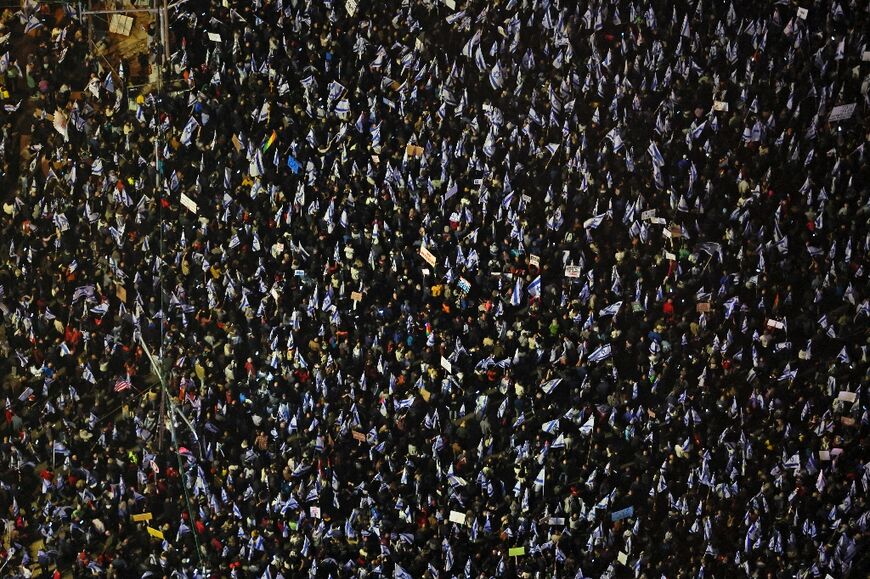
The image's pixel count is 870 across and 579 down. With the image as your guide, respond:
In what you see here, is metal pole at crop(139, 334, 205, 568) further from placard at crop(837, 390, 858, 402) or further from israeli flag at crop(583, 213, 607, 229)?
placard at crop(837, 390, 858, 402)

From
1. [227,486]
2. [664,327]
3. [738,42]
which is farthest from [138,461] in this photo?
[738,42]

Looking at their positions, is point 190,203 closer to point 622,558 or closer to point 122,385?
point 122,385

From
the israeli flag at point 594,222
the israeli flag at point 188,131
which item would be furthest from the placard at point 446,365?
the israeli flag at point 188,131

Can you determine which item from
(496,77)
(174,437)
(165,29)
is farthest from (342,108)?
(174,437)

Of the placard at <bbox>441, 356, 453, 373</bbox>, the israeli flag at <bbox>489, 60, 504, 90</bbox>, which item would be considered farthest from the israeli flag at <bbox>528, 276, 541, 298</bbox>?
the israeli flag at <bbox>489, 60, 504, 90</bbox>

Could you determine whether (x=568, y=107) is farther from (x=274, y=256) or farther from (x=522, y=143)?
(x=274, y=256)

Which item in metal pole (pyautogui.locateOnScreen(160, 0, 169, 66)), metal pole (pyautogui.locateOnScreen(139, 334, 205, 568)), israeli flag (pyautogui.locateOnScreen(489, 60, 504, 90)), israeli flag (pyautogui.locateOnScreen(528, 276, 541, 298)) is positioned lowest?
metal pole (pyautogui.locateOnScreen(139, 334, 205, 568))
